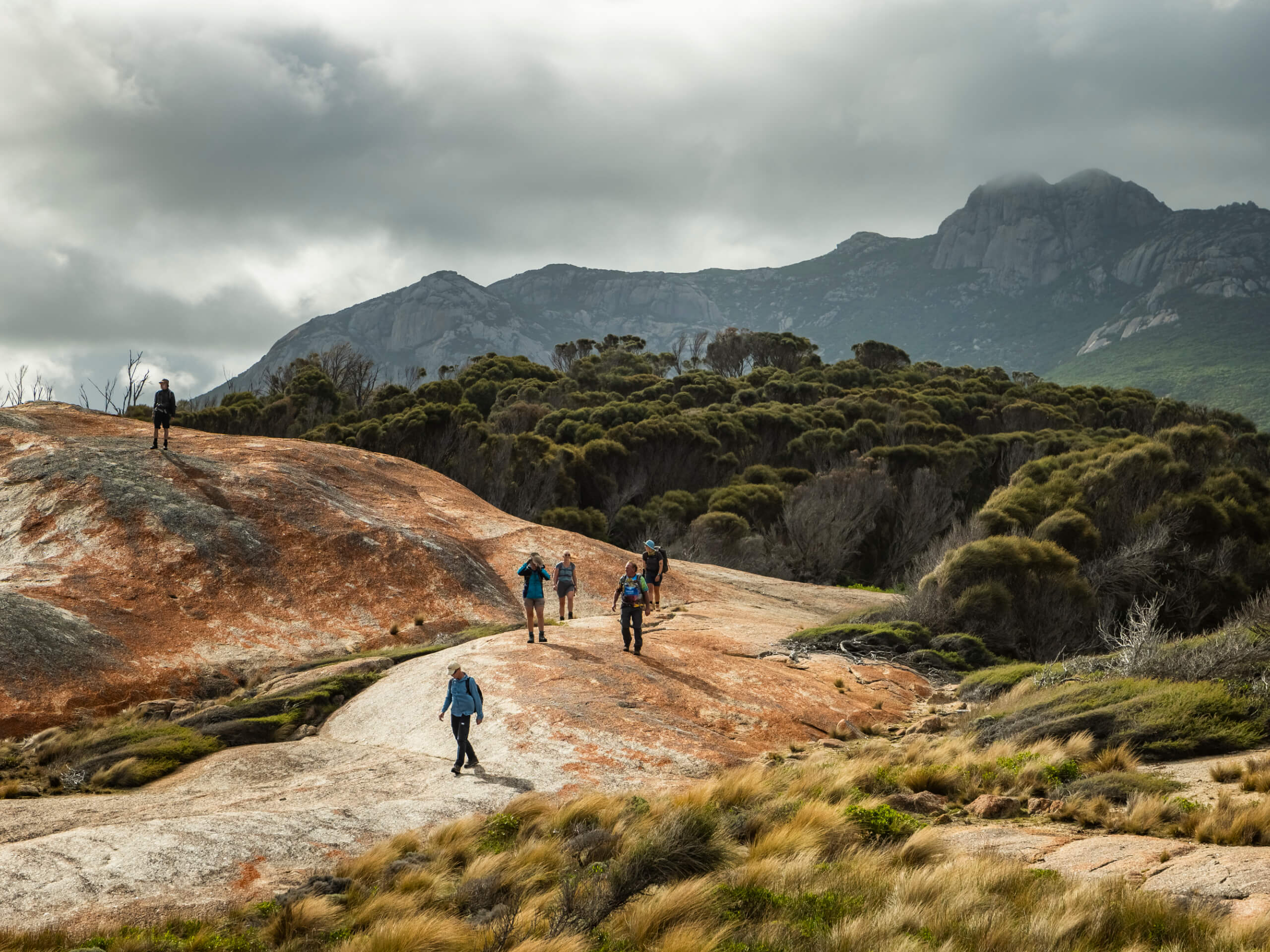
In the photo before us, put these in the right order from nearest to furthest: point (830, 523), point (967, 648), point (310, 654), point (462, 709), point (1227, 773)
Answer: point (1227, 773), point (462, 709), point (310, 654), point (967, 648), point (830, 523)

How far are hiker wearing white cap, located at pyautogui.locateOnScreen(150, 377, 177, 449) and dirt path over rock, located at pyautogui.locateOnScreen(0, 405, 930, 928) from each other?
784mm

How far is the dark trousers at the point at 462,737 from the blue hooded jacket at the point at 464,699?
0.07 m

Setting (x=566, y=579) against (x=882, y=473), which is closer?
(x=566, y=579)

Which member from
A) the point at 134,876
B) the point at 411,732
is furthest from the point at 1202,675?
the point at 134,876

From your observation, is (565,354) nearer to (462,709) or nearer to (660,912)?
(462,709)

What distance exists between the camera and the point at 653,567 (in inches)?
885

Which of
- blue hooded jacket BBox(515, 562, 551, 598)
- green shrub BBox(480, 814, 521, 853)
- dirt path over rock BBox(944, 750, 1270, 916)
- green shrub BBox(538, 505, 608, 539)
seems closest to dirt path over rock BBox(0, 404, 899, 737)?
blue hooded jacket BBox(515, 562, 551, 598)

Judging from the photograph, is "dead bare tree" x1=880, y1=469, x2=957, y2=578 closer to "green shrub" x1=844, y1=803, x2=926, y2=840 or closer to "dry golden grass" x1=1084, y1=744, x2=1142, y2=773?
"dry golden grass" x1=1084, y1=744, x2=1142, y2=773

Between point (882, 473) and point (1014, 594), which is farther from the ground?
point (882, 473)

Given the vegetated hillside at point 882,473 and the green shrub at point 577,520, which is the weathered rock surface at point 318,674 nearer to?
the vegetated hillside at point 882,473

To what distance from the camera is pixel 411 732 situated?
47.4ft

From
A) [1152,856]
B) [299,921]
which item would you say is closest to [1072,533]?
[1152,856]

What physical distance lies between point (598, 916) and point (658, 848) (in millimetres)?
1228

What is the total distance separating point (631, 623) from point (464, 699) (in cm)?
563
